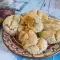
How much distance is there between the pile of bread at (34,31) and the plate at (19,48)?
0.01 m

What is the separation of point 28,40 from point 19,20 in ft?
0.28

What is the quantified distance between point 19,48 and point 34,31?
7cm

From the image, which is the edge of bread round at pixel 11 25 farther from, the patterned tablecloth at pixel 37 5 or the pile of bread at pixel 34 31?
the patterned tablecloth at pixel 37 5

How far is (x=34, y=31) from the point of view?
0.55 metres

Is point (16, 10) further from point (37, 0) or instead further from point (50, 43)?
point (50, 43)

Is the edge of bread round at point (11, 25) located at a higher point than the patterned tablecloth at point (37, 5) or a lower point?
lower

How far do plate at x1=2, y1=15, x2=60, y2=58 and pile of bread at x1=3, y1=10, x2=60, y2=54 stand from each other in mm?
11

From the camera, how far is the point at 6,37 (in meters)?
0.59

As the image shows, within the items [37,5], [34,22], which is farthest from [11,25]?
[37,5]

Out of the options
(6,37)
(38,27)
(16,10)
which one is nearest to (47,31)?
(38,27)

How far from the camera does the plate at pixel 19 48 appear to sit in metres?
0.53

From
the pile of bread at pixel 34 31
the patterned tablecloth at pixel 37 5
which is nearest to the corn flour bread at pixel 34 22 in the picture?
the pile of bread at pixel 34 31

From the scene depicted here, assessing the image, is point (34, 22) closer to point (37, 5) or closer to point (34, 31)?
point (34, 31)

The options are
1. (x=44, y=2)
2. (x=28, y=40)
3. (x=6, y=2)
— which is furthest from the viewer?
(x=44, y=2)
